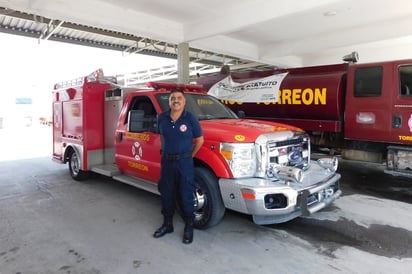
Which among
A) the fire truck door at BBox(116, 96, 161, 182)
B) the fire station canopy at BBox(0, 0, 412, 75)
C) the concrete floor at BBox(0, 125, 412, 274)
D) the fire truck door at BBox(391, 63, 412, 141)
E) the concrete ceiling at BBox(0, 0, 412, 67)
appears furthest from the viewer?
the fire station canopy at BBox(0, 0, 412, 75)

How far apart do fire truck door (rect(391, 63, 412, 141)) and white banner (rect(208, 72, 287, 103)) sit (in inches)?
97.0

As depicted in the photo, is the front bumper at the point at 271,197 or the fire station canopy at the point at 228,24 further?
the fire station canopy at the point at 228,24

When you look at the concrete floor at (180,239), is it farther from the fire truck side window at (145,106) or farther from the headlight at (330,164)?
the fire truck side window at (145,106)

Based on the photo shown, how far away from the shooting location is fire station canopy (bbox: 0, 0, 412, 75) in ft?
23.4

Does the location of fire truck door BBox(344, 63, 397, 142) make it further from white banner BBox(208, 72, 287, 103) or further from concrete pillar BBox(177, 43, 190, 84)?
concrete pillar BBox(177, 43, 190, 84)

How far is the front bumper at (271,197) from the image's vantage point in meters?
3.32

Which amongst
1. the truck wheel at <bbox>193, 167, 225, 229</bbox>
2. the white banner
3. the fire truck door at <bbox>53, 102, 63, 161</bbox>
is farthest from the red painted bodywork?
the fire truck door at <bbox>53, 102, 63, 161</bbox>

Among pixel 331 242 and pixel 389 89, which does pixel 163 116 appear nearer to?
pixel 331 242

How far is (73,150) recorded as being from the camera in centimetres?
667

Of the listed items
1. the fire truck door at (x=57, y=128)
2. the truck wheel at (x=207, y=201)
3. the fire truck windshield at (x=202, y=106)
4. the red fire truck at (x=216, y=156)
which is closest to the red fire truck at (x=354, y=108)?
the red fire truck at (x=216, y=156)

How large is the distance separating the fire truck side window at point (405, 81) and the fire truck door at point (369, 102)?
0.14m

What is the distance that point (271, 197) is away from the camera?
341 cm

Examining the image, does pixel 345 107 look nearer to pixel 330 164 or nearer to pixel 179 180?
pixel 330 164

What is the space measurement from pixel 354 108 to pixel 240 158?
377 centimetres
